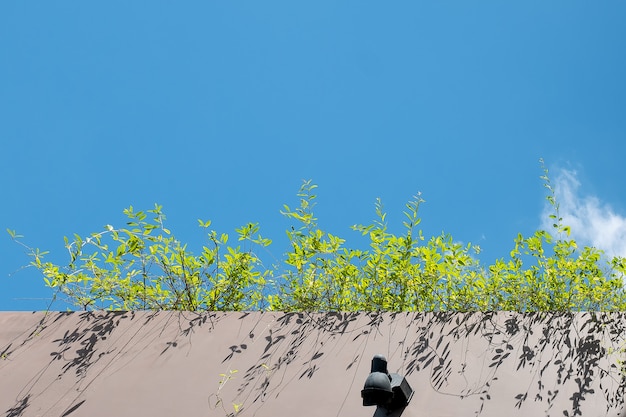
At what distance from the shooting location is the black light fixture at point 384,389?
3535 millimetres

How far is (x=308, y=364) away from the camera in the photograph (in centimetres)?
430

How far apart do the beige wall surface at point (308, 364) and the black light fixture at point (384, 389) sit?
72 mm

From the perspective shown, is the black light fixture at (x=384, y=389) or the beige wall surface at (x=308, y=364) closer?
the black light fixture at (x=384, y=389)

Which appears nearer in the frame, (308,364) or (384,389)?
(384,389)

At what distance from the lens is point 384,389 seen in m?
3.52

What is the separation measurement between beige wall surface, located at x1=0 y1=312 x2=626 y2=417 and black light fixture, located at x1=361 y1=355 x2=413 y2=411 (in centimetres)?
7

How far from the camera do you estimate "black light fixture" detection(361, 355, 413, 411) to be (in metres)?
3.54

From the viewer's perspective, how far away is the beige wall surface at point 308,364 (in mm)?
3854

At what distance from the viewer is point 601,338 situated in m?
4.13

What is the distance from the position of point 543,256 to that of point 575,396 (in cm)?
166

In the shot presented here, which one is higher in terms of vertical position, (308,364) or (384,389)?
(308,364)

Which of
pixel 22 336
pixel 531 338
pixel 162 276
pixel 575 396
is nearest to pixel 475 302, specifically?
pixel 531 338

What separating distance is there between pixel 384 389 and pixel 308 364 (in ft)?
2.90

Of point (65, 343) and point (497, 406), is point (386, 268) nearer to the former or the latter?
point (497, 406)
